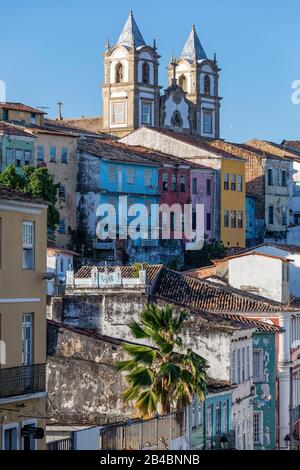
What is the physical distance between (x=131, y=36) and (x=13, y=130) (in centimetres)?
4381

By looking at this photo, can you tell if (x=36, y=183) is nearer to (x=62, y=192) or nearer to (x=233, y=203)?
(x=62, y=192)

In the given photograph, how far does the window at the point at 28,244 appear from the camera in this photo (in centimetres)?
3731

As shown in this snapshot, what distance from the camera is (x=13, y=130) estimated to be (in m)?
96.0

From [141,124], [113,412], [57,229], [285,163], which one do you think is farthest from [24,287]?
[141,124]

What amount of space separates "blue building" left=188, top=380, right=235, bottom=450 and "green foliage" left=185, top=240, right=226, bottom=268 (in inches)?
1925

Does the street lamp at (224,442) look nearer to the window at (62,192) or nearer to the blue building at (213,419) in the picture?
the blue building at (213,419)

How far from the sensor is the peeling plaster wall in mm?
47812

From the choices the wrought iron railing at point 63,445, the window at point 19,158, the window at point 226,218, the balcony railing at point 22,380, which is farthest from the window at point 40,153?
the wrought iron railing at point 63,445

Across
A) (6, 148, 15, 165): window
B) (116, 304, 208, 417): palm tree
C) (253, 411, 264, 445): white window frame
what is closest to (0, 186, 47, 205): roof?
(116, 304, 208, 417): palm tree

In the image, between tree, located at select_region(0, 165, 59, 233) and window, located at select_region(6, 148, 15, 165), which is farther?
window, located at select_region(6, 148, 15, 165)

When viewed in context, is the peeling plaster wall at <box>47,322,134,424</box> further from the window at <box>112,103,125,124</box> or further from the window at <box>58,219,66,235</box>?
the window at <box>112,103,125,124</box>

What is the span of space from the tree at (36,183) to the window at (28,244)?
5061 centimetres
